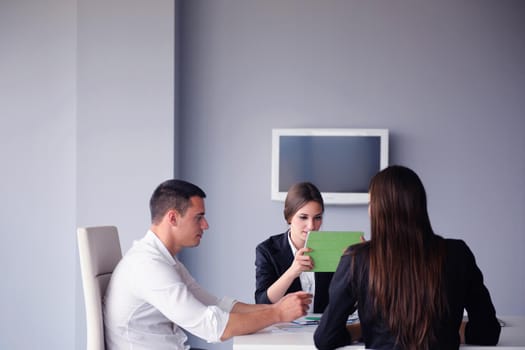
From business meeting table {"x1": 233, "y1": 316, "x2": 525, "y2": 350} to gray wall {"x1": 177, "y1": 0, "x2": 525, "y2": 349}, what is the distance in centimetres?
224

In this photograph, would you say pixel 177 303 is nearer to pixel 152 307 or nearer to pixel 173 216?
pixel 152 307

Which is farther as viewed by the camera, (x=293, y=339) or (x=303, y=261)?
(x=303, y=261)

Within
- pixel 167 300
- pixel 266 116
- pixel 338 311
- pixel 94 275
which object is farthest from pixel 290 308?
pixel 266 116

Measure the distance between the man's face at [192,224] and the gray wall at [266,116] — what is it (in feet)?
7.37

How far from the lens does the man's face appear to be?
2.45m

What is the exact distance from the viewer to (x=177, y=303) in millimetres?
2186

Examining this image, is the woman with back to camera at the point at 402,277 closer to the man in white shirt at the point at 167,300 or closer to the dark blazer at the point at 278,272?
the man in white shirt at the point at 167,300

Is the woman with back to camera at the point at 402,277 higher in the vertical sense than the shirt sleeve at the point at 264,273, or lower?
higher

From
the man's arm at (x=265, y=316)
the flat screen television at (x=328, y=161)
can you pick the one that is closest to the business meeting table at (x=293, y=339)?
the man's arm at (x=265, y=316)

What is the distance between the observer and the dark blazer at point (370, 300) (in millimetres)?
1950

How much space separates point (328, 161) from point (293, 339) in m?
2.51

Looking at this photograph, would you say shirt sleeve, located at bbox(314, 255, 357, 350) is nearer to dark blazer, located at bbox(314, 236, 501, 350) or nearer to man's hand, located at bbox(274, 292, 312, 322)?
dark blazer, located at bbox(314, 236, 501, 350)

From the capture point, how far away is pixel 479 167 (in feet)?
15.6

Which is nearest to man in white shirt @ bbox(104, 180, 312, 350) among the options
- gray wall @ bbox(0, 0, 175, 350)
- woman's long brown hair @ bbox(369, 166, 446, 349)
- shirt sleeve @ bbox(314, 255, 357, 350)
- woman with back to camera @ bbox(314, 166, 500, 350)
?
shirt sleeve @ bbox(314, 255, 357, 350)
